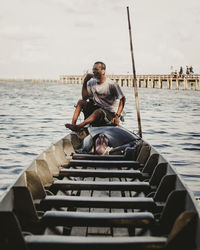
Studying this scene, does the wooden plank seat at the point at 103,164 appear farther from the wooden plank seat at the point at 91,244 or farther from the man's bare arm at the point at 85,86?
the man's bare arm at the point at 85,86

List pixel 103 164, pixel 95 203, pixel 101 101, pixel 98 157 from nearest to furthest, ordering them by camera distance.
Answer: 1. pixel 95 203
2. pixel 103 164
3. pixel 98 157
4. pixel 101 101

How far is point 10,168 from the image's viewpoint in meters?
8.82

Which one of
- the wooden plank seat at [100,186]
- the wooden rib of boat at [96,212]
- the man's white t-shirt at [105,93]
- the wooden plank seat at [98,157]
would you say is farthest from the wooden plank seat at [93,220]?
the man's white t-shirt at [105,93]

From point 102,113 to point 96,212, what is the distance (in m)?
3.85

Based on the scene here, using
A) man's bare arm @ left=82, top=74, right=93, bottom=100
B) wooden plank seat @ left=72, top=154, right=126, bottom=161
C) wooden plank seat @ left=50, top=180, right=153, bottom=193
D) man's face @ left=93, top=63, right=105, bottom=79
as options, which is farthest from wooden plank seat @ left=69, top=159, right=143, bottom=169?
man's bare arm @ left=82, top=74, right=93, bottom=100

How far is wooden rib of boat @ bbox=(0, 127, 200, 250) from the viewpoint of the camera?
2508mm

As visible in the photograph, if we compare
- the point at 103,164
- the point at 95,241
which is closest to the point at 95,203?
the point at 95,241

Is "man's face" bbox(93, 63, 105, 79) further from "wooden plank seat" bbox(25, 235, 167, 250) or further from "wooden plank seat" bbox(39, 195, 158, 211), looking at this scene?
"wooden plank seat" bbox(25, 235, 167, 250)

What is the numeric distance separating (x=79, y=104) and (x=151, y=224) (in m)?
4.70

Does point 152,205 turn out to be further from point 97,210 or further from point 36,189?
point 36,189

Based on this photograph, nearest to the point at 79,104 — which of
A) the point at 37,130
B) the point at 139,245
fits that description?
the point at 139,245

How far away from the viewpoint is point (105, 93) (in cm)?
746

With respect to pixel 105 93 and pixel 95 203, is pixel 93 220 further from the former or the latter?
pixel 105 93

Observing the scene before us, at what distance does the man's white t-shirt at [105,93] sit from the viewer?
24.3 ft
